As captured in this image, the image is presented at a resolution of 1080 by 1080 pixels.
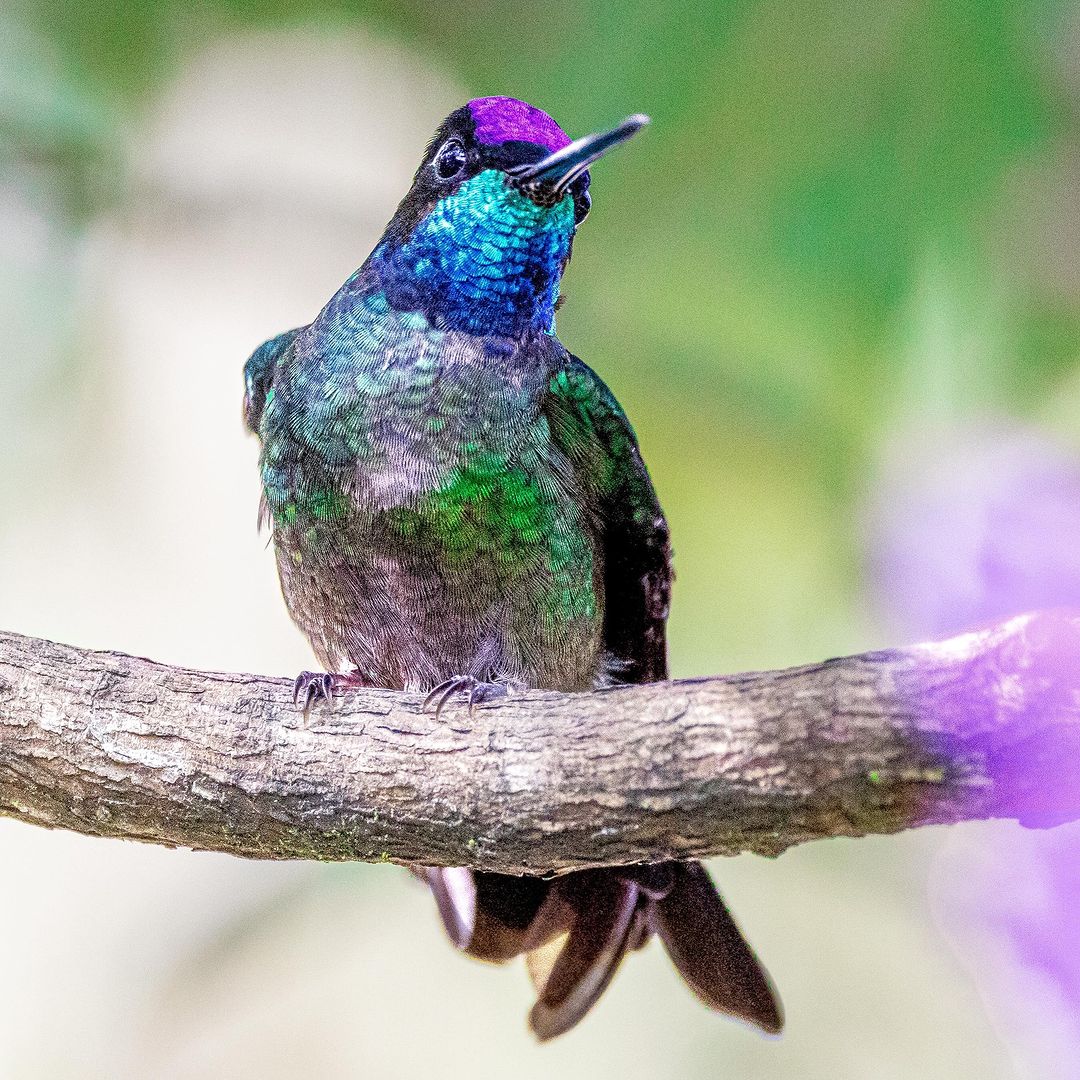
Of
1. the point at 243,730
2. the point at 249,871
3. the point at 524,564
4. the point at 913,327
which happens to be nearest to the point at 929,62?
the point at 913,327

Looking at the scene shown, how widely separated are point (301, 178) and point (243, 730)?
2196mm

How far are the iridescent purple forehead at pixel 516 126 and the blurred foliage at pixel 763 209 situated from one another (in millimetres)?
162

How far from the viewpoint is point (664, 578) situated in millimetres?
3748

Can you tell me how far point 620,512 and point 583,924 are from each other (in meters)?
1.06

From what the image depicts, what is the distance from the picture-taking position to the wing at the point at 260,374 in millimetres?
3834

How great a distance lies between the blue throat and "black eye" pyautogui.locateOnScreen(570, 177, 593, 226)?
0.04 metres

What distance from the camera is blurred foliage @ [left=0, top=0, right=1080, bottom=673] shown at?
3146 millimetres

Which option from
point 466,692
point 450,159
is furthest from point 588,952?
point 450,159

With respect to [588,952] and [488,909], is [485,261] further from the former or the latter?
[588,952]

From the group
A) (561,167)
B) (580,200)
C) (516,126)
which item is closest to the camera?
(561,167)

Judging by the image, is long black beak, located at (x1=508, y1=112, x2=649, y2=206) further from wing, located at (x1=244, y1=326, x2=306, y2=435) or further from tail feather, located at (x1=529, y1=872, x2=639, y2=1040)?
tail feather, located at (x1=529, y1=872, x2=639, y2=1040)

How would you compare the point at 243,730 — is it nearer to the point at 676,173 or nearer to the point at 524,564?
the point at 524,564

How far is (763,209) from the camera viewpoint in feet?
11.6

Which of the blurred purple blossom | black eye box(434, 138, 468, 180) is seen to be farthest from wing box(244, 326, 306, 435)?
the blurred purple blossom
